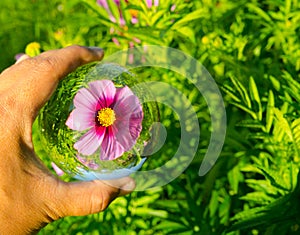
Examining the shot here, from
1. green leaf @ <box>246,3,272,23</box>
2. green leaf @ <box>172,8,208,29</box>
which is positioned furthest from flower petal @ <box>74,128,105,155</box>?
green leaf @ <box>246,3,272,23</box>

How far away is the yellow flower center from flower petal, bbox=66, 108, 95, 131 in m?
0.01

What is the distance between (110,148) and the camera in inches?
42.7

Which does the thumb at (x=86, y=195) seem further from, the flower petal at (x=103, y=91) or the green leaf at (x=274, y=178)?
the green leaf at (x=274, y=178)

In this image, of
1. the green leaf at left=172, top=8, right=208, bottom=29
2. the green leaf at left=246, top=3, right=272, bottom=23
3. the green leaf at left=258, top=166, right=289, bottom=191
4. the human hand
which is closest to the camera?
the human hand

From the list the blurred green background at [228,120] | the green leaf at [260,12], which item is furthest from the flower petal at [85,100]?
the green leaf at [260,12]

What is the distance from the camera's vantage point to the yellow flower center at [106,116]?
1080 millimetres

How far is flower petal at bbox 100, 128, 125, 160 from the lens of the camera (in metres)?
1.08

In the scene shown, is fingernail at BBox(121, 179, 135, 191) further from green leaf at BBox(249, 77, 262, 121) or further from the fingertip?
green leaf at BBox(249, 77, 262, 121)

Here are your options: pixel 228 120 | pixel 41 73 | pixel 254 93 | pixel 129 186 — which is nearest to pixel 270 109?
pixel 254 93

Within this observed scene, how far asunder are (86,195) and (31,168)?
100mm

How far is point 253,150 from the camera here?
1519mm

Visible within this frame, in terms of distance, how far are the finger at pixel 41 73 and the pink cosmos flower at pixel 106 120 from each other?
5 cm

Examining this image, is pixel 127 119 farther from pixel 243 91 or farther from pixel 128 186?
pixel 243 91

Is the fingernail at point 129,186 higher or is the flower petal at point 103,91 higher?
the flower petal at point 103,91
